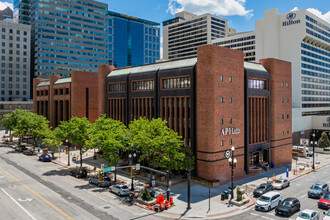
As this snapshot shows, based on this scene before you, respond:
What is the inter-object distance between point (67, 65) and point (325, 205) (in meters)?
147

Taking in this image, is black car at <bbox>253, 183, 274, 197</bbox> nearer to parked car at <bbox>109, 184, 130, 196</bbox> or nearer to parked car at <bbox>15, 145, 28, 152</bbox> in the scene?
parked car at <bbox>109, 184, 130, 196</bbox>

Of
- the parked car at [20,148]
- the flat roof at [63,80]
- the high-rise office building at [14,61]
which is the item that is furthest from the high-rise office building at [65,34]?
the parked car at [20,148]

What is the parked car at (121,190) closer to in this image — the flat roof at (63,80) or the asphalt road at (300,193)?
the asphalt road at (300,193)

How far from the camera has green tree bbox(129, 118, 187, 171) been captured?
127ft

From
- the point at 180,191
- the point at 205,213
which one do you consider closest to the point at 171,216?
the point at 205,213

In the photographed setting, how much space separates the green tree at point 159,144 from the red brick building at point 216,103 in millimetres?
4249

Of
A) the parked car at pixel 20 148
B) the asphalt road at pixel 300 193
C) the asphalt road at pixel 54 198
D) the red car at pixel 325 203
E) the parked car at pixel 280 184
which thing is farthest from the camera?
the parked car at pixel 20 148

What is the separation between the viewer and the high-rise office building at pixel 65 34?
147 metres

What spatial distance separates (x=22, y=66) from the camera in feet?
446

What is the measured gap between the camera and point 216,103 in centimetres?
4172

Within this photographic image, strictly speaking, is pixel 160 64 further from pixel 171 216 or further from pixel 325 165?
pixel 325 165

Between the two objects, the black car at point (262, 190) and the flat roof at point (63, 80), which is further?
the flat roof at point (63, 80)

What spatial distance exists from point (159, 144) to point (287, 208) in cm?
1750

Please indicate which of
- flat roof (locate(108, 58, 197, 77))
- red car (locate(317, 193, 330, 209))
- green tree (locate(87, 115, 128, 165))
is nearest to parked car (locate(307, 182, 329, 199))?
red car (locate(317, 193, 330, 209))
